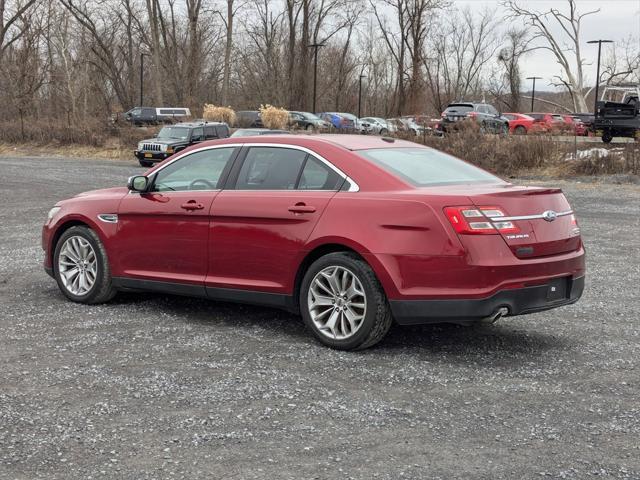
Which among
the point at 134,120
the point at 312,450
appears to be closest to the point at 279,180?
the point at 312,450

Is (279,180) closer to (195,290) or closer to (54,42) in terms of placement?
(195,290)

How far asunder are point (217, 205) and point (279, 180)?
53 centimetres

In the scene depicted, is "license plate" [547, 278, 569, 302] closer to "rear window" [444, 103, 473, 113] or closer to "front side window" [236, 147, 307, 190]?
"front side window" [236, 147, 307, 190]

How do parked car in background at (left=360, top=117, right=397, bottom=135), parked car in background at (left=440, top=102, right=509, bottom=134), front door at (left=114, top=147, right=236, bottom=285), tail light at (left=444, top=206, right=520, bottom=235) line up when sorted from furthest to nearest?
parked car in background at (left=360, top=117, right=397, bottom=135)
parked car in background at (left=440, top=102, right=509, bottom=134)
front door at (left=114, top=147, right=236, bottom=285)
tail light at (left=444, top=206, right=520, bottom=235)

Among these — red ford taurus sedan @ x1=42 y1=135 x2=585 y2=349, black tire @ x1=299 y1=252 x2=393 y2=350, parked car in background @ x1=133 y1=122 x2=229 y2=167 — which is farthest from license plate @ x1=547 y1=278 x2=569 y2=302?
parked car in background @ x1=133 y1=122 x2=229 y2=167

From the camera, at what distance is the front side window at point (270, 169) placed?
19.3 feet

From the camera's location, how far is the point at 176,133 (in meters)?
29.8

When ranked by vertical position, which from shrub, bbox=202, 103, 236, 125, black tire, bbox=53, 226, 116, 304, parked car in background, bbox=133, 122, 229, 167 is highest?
shrub, bbox=202, 103, 236, 125

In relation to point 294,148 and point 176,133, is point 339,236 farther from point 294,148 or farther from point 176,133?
point 176,133

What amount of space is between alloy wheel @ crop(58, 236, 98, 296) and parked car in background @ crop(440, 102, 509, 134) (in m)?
19.6

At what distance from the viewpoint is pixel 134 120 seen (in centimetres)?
4900

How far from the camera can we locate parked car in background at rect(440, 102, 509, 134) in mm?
25344

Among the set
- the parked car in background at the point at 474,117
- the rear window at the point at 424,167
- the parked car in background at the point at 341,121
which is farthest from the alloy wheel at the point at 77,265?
the parked car in background at the point at 341,121

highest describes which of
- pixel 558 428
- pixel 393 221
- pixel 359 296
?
pixel 393 221
